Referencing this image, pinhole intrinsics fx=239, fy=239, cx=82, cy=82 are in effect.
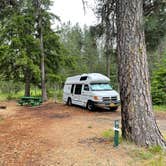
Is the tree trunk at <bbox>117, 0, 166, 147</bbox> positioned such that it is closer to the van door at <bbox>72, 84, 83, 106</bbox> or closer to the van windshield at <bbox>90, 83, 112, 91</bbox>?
the van windshield at <bbox>90, 83, 112, 91</bbox>

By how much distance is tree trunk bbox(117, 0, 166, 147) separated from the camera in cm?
595

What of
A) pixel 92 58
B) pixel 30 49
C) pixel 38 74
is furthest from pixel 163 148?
pixel 92 58

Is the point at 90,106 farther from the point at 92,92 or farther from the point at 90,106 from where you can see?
the point at 92,92

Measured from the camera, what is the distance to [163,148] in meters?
5.78

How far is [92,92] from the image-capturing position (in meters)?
14.9

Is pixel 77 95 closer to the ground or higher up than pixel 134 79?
closer to the ground

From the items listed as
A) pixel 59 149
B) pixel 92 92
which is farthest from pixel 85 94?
pixel 59 149

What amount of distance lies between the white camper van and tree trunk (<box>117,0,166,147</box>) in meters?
8.19

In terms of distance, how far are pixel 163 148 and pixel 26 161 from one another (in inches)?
127

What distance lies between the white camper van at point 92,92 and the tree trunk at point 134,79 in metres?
8.19

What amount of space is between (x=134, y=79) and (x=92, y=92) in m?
8.96

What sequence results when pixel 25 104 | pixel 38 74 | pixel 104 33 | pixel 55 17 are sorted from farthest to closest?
pixel 55 17 < pixel 38 74 < pixel 25 104 < pixel 104 33

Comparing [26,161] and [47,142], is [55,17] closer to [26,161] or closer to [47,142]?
[47,142]

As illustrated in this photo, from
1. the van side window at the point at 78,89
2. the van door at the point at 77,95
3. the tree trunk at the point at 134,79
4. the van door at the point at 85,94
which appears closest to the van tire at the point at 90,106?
the van door at the point at 85,94
